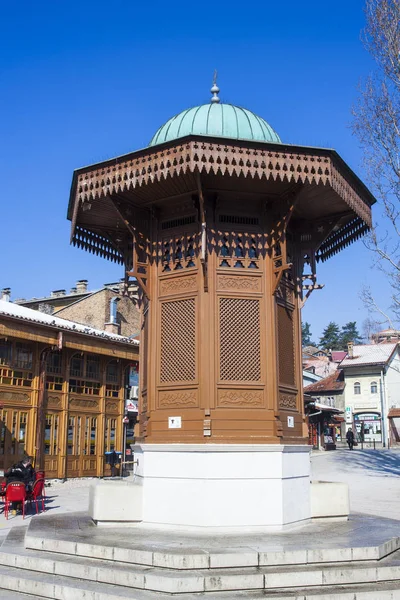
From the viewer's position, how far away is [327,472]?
84.8 ft

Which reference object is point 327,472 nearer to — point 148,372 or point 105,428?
point 105,428

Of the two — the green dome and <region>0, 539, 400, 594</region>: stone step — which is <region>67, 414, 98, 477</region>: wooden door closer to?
the green dome

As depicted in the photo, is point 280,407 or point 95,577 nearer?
point 95,577

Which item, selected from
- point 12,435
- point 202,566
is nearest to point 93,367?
point 12,435

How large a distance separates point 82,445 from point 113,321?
541 inches

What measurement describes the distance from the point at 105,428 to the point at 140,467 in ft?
55.7

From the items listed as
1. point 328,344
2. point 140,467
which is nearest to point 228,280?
point 140,467

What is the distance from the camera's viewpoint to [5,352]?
70.8 ft

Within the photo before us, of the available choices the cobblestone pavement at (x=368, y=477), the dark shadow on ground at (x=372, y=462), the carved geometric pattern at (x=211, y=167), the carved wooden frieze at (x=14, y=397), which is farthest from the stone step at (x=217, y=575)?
the dark shadow on ground at (x=372, y=462)

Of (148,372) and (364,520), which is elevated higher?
(148,372)

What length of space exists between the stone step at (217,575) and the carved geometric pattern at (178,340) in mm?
3216

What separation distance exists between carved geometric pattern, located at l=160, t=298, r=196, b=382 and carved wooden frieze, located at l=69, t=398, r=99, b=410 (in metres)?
15.4

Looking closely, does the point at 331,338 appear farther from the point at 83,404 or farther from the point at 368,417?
the point at 83,404

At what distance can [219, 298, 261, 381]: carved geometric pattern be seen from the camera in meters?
9.48
